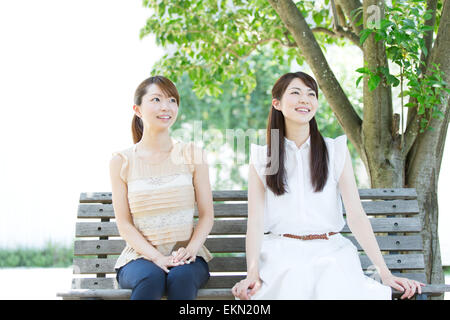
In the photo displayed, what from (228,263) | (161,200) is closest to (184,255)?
(161,200)

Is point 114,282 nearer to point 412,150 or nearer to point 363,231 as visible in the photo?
point 363,231

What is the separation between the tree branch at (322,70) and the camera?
328cm

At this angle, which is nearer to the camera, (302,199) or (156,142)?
(302,199)

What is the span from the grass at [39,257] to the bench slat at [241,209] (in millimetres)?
4509

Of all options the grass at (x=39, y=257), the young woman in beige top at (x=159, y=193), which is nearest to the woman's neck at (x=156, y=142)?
the young woman in beige top at (x=159, y=193)

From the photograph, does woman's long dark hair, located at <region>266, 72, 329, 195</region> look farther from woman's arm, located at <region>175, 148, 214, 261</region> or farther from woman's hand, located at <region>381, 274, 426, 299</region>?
woman's hand, located at <region>381, 274, 426, 299</region>

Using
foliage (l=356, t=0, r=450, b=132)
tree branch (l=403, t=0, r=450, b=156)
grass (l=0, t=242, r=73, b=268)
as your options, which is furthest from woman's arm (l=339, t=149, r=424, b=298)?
grass (l=0, t=242, r=73, b=268)

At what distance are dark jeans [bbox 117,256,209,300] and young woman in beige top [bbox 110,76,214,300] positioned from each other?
28 millimetres

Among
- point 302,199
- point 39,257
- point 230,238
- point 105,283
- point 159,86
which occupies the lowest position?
point 39,257

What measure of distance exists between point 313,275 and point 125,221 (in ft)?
3.02

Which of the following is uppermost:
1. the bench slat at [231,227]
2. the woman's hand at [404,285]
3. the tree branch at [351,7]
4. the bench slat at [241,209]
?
the tree branch at [351,7]

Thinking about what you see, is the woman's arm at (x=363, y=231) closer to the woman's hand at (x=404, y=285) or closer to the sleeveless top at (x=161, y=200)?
the woman's hand at (x=404, y=285)

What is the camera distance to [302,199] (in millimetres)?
2404

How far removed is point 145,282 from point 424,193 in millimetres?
1861
